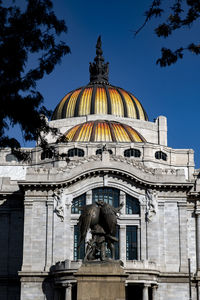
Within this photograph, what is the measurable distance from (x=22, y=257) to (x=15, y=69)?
44024mm

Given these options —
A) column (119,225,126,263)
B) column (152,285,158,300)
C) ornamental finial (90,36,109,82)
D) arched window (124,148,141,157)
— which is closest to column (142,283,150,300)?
column (152,285,158,300)

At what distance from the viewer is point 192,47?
78.1ft

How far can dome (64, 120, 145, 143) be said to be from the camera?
90438 millimetres

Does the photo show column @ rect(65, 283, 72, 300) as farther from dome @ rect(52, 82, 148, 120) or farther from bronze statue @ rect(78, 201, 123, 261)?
dome @ rect(52, 82, 148, 120)

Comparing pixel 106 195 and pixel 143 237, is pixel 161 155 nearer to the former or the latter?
pixel 106 195

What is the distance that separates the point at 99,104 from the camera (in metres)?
102

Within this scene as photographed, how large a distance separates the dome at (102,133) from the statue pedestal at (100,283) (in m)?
59.3

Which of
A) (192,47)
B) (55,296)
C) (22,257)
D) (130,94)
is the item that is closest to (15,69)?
(192,47)

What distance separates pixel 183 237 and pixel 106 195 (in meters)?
8.58

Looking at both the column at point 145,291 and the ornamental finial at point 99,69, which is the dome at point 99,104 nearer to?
the ornamental finial at point 99,69

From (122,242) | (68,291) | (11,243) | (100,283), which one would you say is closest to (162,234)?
(122,242)

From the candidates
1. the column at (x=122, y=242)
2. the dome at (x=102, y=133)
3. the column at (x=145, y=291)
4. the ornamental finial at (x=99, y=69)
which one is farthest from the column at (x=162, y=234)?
the ornamental finial at (x=99, y=69)

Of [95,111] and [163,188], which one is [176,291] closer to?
[163,188]

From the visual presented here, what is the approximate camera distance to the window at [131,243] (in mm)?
64312
